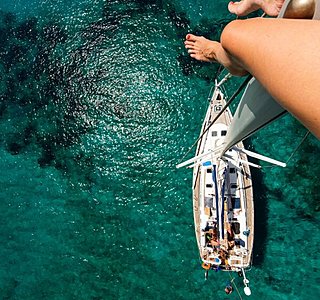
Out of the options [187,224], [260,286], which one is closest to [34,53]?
[187,224]

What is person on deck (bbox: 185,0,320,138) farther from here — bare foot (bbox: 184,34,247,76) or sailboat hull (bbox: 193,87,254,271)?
sailboat hull (bbox: 193,87,254,271)

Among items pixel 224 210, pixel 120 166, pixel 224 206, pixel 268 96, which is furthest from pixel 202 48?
pixel 120 166

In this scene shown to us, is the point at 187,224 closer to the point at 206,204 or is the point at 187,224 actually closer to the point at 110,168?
the point at 206,204

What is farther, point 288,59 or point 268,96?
point 268,96

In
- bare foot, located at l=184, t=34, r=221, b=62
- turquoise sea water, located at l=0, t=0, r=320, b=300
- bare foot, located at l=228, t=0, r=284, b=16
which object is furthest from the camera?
turquoise sea water, located at l=0, t=0, r=320, b=300

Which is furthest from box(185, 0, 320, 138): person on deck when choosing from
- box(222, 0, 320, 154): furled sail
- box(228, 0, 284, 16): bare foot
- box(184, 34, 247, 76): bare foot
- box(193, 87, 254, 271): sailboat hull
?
box(193, 87, 254, 271): sailboat hull

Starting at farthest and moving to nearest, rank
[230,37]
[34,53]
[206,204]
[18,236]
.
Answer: [34,53], [18,236], [206,204], [230,37]

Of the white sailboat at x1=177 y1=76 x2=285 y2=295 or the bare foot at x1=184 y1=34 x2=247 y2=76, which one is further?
the white sailboat at x1=177 y1=76 x2=285 y2=295

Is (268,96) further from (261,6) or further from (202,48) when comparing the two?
(202,48)

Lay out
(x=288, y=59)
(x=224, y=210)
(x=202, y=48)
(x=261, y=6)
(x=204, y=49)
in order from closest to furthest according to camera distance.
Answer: (x=288, y=59) → (x=261, y=6) → (x=204, y=49) → (x=202, y=48) → (x=224, y=210)
